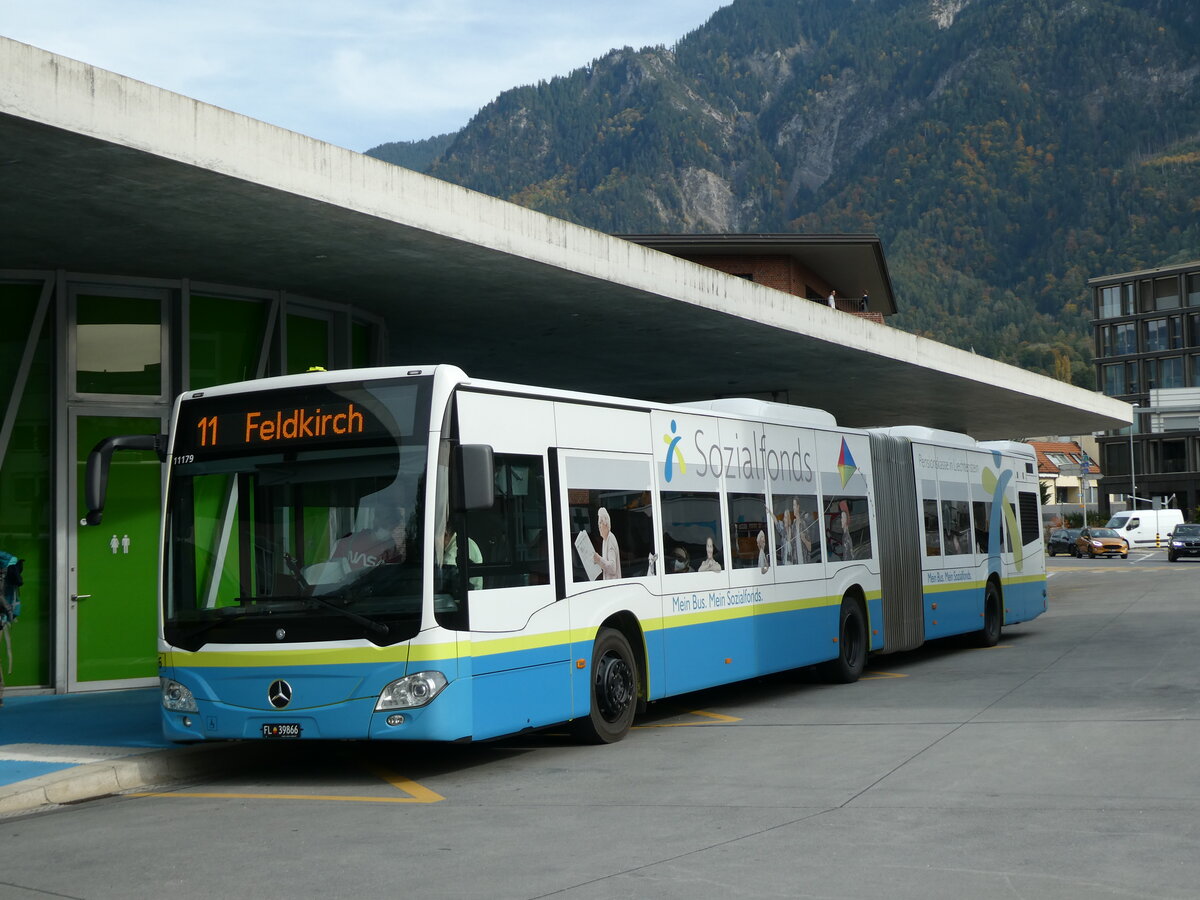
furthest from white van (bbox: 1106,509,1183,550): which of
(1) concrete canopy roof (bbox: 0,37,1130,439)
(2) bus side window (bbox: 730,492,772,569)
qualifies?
(2) bus side window (bbox: 730,492,772,569)

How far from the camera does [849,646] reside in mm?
16094

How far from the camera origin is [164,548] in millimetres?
10289

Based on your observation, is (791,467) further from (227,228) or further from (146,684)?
(146,684)

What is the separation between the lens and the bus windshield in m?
9.49

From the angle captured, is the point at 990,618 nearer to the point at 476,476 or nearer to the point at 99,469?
the point at 476,476

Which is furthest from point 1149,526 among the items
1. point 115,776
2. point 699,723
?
point 115,776

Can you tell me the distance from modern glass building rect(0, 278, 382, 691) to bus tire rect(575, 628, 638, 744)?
21.6 ft

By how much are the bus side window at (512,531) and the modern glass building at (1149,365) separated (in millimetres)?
102463

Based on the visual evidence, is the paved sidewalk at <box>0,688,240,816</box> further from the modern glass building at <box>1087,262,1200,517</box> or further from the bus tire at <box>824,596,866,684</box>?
the modern glass building at <box>1087,262,1200,517</box>

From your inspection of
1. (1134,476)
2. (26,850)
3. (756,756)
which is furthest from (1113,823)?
(1134,476)

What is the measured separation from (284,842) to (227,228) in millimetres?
7906

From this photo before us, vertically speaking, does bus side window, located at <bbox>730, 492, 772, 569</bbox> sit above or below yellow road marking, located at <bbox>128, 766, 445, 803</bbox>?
above

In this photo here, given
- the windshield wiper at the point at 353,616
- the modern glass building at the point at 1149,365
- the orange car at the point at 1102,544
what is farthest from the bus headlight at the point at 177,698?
the modern glass building at the point at 1149,365

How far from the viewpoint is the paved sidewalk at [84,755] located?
9445 mm
